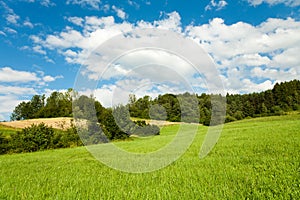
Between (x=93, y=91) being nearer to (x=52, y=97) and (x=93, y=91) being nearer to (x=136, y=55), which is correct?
(x=136, y=55)

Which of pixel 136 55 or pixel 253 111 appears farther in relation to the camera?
pixel 253 111

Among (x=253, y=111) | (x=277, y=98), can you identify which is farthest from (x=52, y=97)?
(x=277, y=98)

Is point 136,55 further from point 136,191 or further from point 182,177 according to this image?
point 136,191

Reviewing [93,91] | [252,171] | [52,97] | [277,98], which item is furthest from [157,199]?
[52,97]

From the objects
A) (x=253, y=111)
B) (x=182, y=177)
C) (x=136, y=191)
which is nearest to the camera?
(x=136, y=191)

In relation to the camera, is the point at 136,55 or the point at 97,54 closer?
the point at 97,54

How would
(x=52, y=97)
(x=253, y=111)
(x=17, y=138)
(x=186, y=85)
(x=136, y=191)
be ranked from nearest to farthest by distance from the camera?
(x=136, y=191), (x=186, y=85), (x=17, y=138), (x=253, y=111), (x=52, y=97)

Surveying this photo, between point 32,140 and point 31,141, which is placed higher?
point 32,140

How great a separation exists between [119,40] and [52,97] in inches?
5694

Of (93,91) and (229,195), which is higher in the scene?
(93,91)

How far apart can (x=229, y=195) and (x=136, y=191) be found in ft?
6.48

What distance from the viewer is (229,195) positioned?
15.9ft

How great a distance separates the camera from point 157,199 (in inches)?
191

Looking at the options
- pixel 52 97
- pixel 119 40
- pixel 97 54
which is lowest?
pixel 97 54
